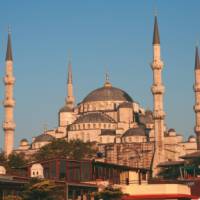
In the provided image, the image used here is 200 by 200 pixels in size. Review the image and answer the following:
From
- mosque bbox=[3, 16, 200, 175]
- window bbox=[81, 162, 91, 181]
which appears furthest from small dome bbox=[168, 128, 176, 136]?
window bbox=[81, 162, 91, 181]

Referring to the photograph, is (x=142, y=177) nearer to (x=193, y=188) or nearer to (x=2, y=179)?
(x=193, y=188)

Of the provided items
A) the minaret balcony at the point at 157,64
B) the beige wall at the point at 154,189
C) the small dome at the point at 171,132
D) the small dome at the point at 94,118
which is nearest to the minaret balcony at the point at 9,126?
the small dome at the point at 94,118

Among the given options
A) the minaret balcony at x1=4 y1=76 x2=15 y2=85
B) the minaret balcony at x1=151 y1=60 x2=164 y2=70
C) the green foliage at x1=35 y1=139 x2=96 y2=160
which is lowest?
the green foliage at x1=35 y1=139 x2=96 y2=160

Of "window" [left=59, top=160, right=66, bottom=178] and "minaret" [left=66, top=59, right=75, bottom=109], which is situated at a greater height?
"minaret" [left=66, top=59, right=75, bottom=109]

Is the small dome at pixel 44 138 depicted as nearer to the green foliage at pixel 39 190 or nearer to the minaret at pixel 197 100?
the minaret at pixel 197 100

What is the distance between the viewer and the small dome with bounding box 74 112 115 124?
92688 millimetres

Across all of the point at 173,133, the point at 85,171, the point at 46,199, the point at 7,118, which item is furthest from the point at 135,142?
the point at 46,199

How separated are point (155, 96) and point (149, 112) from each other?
26.2m

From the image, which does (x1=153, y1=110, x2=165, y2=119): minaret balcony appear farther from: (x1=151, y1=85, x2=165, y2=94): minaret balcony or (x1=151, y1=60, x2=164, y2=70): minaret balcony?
(x1=151, y1=60, x2=164, y2=70): minaret balcony

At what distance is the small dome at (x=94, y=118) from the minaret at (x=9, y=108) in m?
14.9

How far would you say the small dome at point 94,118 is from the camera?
304ft

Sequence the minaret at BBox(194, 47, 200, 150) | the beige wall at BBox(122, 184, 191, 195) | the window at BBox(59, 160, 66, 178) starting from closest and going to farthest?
1. the beige wall at BBox(122, 184, 191, 195)
2. the window at BBox(59, 160, 66, 178)
3. the minaret at BBox(194, 47, 200, 150)

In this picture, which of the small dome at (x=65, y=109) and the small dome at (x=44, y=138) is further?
the small dome at (x=65, y=109)

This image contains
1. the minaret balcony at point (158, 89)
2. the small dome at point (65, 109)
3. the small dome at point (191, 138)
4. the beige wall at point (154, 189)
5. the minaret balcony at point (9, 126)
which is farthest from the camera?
the small dome at point (65, 109)
